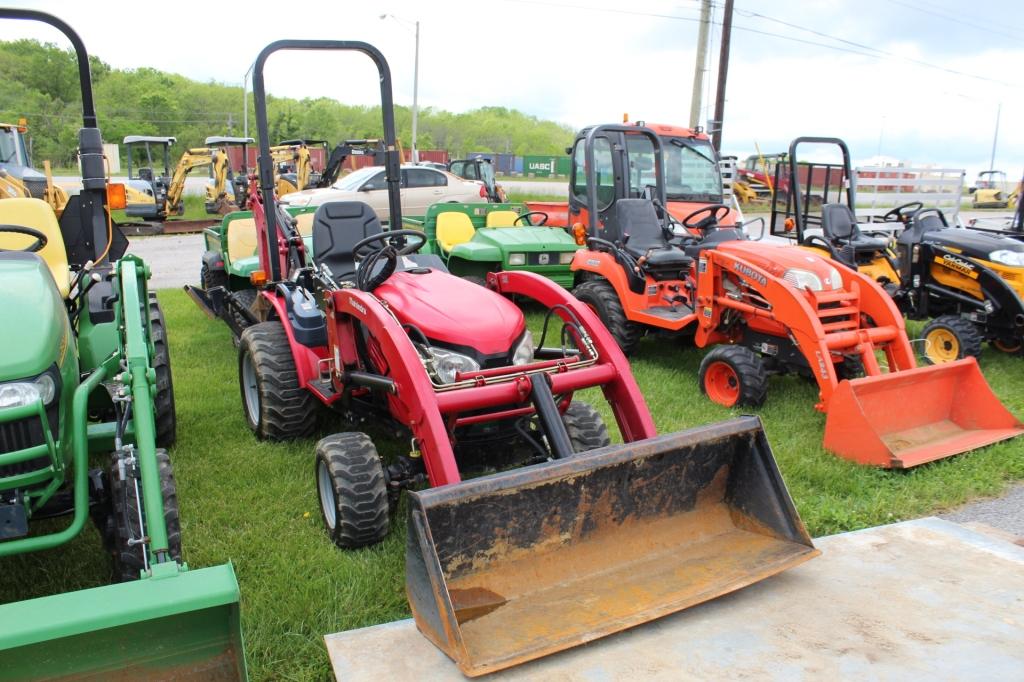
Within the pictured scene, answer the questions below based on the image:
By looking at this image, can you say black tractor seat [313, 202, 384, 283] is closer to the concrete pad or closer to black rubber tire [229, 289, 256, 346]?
black rubber tire [229, 289, 256, 346]

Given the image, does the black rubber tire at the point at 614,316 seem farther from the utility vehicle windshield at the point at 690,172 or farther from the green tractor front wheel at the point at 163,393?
the green tractor front wheel at the point at 163,393

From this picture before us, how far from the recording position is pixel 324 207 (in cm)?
499

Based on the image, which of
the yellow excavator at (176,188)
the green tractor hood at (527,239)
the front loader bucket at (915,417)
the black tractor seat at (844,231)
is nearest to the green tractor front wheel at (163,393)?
the front loader bucket at (915,417)

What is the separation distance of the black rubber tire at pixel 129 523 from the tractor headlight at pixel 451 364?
1225 mm

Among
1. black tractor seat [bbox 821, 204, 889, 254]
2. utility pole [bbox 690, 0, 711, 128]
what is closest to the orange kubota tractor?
black tractor seat [bbox 821, 204, 889, 254]

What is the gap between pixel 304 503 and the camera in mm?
4094

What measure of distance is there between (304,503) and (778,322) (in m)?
3.44

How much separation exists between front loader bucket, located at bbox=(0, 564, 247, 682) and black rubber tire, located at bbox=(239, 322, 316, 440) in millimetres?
2385

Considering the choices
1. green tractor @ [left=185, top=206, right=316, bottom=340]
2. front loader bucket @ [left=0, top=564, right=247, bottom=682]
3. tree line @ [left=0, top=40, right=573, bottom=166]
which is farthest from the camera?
tree line @ [left=0, top=40, right=573, bottom=166]

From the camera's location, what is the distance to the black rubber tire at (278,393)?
4629mm

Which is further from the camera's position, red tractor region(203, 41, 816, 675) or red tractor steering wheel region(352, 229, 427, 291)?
red tractor steering wheel region(352, 229, 427, 291)

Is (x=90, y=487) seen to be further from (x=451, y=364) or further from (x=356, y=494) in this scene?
(x=451, y=364)

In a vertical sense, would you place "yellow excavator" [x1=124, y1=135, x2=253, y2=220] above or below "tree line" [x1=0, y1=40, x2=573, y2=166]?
below

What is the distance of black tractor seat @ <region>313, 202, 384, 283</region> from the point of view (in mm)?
4914
